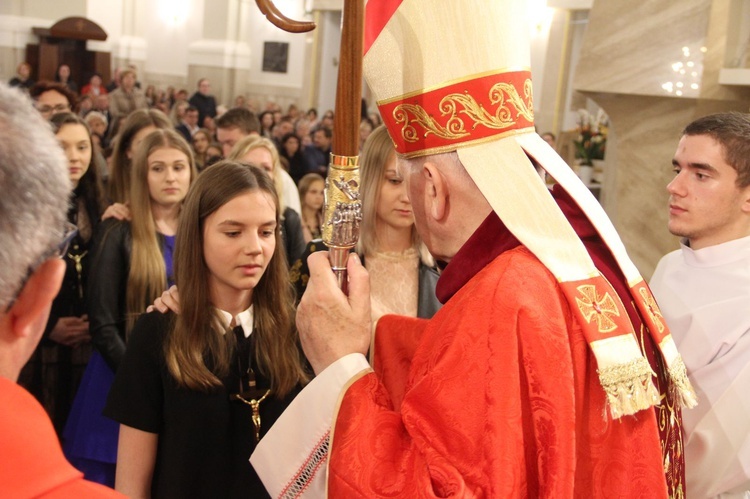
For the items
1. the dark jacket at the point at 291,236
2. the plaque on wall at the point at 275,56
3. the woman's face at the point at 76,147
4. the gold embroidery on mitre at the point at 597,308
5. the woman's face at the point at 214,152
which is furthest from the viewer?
the plaque on wall at the point at 275,56

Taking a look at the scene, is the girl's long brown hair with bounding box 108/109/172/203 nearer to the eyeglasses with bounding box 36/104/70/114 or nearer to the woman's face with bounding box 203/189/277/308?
the eyeglasses with bounding box 36/104/70/114

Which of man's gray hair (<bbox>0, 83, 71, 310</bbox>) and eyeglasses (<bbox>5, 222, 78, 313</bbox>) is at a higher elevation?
man's gray hair (<bbox>0, 83, 71, 310</bbox>)

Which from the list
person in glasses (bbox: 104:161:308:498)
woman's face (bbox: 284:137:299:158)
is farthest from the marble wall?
woman's face (bbox: 284:137:299:158)

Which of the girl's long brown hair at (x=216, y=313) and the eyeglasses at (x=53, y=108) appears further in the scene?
the eyeglasses at (x=53, y=108)

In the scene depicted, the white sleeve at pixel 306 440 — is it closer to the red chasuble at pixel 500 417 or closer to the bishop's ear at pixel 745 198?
the red chasuble at pixel 500 417

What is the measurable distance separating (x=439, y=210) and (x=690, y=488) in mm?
1356

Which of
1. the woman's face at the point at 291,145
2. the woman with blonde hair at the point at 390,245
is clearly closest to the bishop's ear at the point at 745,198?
the woman with blonde hair at the point at 390,245

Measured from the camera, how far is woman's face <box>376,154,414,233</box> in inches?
130

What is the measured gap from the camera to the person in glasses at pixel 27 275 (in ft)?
3.05

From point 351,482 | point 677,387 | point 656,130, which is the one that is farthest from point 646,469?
point 656,130

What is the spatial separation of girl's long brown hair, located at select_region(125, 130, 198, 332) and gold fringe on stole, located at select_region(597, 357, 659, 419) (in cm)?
233

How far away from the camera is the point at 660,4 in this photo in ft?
14.2

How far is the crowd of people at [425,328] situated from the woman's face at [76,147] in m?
0.90

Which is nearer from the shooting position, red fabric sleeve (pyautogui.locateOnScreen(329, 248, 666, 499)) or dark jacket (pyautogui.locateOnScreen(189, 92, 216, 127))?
red fabric sleeve (pyautogui.locateOnScreen(329, 248, 666, 499))
